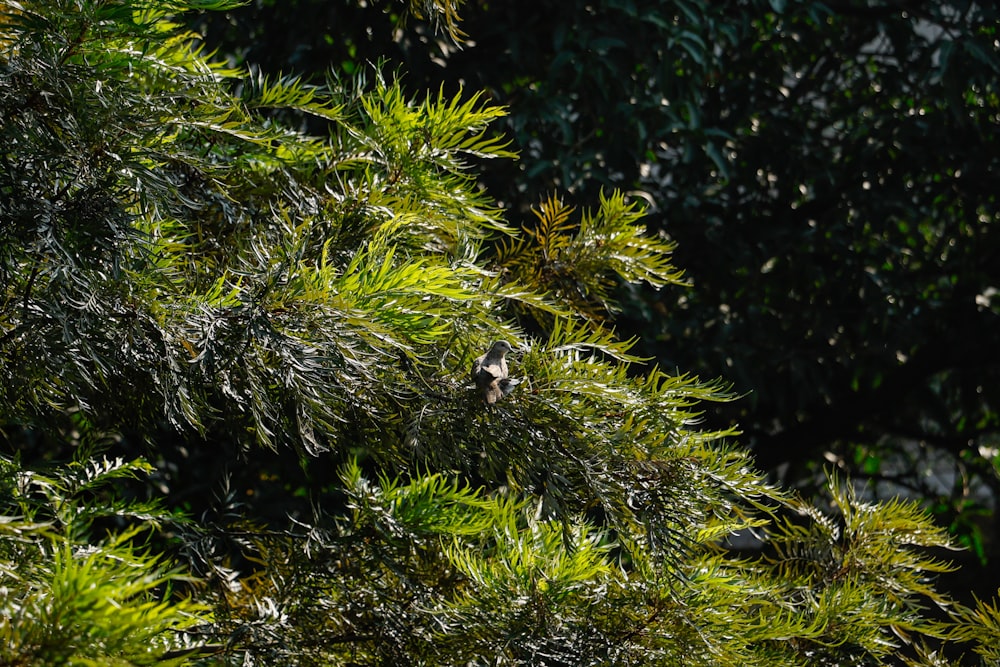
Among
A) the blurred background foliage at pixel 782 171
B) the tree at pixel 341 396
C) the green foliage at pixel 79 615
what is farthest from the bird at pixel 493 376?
the blurred background foliage at pixel 782 171

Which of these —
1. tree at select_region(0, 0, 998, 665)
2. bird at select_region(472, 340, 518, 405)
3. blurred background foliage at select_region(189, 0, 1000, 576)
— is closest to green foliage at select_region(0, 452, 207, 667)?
tree at select_region(0, 0, 998, 665)

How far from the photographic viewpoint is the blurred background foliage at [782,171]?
170cm

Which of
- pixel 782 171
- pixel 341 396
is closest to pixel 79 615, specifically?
pixel 341 396

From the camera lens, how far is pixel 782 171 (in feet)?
6.58

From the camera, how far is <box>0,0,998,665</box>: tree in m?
0.55

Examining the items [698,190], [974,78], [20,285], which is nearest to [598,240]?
[20,285]

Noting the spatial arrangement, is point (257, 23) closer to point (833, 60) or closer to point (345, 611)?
point (833, 60)

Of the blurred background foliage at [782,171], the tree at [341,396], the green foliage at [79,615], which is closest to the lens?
the green foliage at [79,615]

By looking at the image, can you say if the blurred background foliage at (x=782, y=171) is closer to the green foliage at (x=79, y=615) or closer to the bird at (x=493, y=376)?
the bird at (x=493, y=376)

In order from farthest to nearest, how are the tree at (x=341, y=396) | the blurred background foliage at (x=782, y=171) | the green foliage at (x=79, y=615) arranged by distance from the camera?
the blurred background foliage at (x=782, y=171)
the tree at (x=341, y=396)
the green foliage at (x=79, y=615)

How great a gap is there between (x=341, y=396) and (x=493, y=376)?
98 millimetres

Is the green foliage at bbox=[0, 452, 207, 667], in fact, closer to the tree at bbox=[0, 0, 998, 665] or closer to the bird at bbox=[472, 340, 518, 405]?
the tree at bbox=[0, 0, 998, 665]

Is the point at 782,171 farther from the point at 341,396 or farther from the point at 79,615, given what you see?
the point at 79,615

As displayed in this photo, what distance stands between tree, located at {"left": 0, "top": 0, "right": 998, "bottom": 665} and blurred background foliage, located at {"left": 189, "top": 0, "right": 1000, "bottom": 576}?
0.82 m
